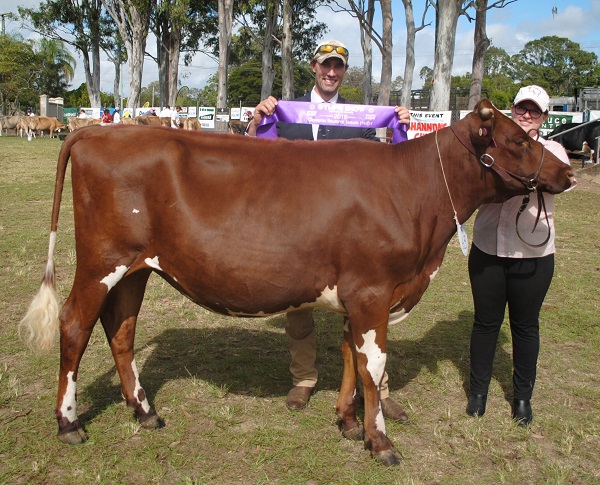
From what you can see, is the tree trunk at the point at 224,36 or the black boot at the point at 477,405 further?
the tree trunk at the point at 224,36

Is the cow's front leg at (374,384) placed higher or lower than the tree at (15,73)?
lower

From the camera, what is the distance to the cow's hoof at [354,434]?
3932mm

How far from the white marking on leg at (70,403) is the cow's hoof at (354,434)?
70.8 inches

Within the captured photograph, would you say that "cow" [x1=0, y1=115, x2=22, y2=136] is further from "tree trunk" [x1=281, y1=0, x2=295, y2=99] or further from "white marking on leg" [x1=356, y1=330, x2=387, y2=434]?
"white marking on leg" [x1=356, y1=330, x2=387, y2=434]

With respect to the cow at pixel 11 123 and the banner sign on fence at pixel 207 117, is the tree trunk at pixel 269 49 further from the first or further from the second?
the cow at pixel 11 123

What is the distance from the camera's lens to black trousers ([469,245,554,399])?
13.4 ft

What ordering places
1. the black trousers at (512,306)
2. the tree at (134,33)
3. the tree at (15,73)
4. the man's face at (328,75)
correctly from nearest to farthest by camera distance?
the black trousers at (512,306) → the man's face at (328,75) → the tree at (134,33) → the tree at (15,73)

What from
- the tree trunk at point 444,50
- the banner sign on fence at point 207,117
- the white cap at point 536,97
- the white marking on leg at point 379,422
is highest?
the tree trunk at point 444,50

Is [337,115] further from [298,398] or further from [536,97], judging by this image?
[298,398]

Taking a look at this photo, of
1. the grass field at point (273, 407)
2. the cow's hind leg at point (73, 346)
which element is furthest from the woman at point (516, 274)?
the cow's hind leg at point (73, 346)

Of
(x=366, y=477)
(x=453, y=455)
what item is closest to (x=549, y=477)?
(x=453, y=455)

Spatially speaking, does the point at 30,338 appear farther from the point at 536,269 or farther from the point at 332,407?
the point at 536,269

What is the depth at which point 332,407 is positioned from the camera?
173 inches

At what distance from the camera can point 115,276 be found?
3.66 meters
